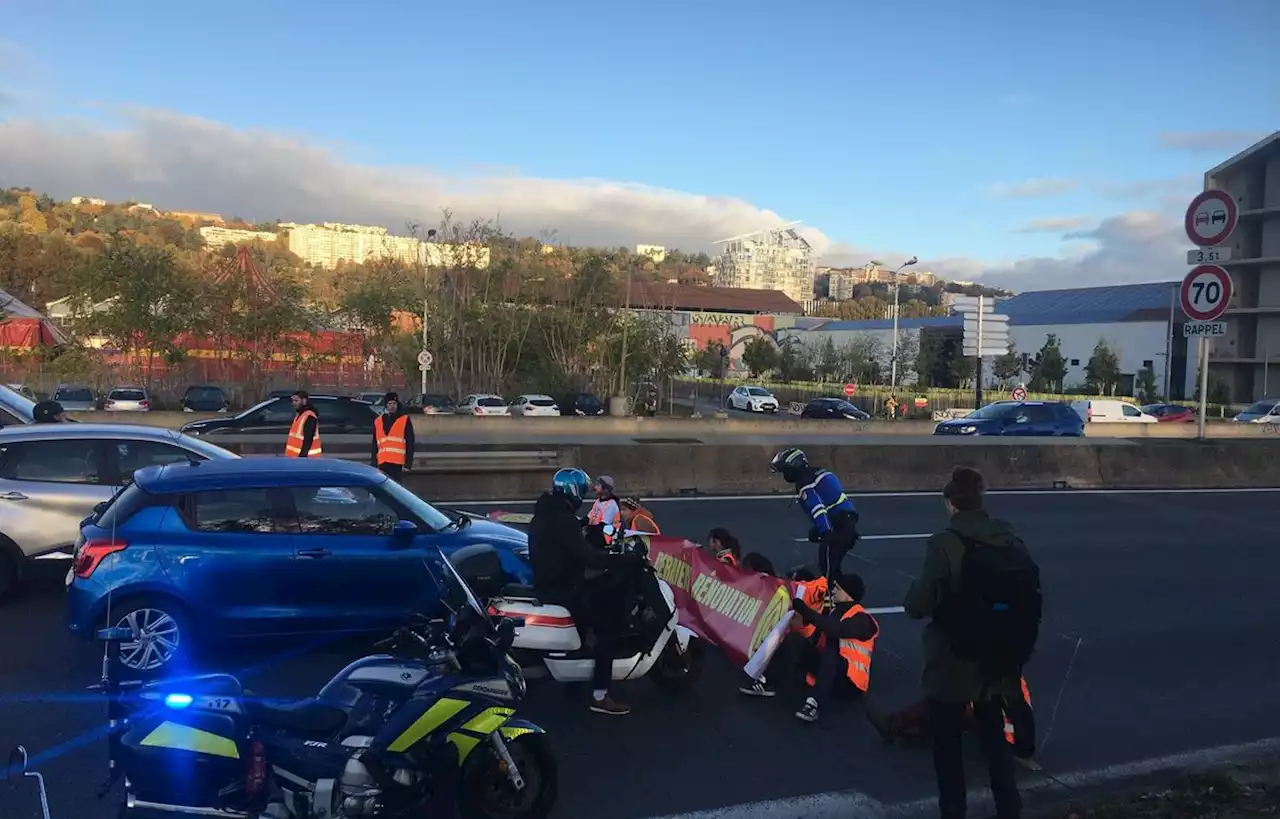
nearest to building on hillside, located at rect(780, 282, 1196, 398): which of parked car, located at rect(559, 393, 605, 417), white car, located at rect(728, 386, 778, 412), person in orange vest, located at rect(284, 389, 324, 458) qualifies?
white car, located at rect(728, 386, 778, 412)

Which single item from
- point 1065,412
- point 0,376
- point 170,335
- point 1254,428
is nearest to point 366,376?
point 170,335

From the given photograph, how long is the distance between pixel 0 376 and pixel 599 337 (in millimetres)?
25769

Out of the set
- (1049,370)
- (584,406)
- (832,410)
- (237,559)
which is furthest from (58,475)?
(1049,370)

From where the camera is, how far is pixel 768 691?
7.22m

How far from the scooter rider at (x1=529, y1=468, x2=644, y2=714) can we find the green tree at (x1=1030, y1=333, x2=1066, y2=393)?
247 ft

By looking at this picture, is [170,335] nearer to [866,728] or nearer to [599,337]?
[599,337]

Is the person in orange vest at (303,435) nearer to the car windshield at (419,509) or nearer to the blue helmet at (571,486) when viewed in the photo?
the car windshield at (419,509)

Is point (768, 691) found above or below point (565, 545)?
below

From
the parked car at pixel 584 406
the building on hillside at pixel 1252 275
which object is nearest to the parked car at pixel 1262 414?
the building on hillside at pixel 1252 275

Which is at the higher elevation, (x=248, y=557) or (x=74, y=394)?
(x=248, y=557)

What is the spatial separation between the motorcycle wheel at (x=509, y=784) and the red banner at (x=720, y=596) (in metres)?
2.63

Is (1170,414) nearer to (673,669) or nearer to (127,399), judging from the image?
(127,399)

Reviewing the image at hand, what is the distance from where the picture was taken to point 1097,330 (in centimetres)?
8481

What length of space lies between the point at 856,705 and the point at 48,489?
7.18 meters
